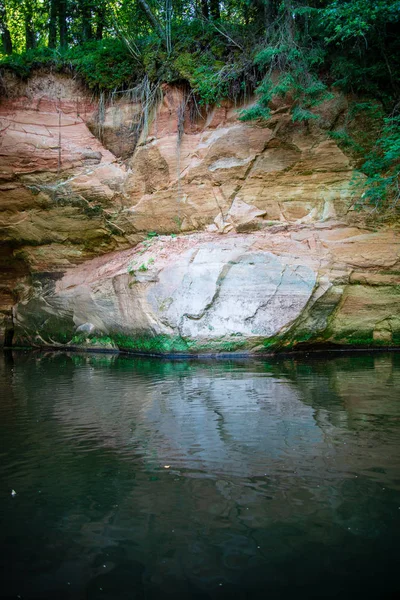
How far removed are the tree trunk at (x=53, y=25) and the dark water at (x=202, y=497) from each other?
53.3ft

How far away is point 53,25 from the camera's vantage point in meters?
17.9

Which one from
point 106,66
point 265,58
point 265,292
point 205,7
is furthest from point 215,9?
point 265,292

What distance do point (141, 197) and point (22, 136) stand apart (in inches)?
161

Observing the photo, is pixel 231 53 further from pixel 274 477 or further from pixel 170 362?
pixel 274 477

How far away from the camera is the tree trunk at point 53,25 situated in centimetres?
1740

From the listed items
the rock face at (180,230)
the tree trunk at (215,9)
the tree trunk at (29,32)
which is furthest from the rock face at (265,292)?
the tree trunk at (29,32)

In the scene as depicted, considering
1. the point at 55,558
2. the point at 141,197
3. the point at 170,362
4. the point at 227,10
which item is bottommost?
the point at 170,362

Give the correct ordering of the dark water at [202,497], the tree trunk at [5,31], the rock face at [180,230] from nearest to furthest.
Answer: the dark water at [202,497]
the rock face at [180,230]
the tree trunk at [5,31]

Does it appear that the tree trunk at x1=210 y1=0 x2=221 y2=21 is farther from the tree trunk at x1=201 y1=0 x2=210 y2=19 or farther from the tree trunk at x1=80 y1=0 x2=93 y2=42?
the tree trunk at x1=80 y1=0 x2=93 y2=42

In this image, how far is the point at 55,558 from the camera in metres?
2.64

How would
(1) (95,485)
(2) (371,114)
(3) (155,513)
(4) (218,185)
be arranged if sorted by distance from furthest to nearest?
(4) (218,185) → (2) (371,114) → (1) (95,485) → (3) (155,513)

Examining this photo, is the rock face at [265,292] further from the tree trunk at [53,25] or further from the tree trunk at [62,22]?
the tree trunk at [53,25]

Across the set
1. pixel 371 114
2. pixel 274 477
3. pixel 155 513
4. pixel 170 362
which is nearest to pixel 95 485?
pixel 155 513

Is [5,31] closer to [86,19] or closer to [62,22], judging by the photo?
[62,22]
